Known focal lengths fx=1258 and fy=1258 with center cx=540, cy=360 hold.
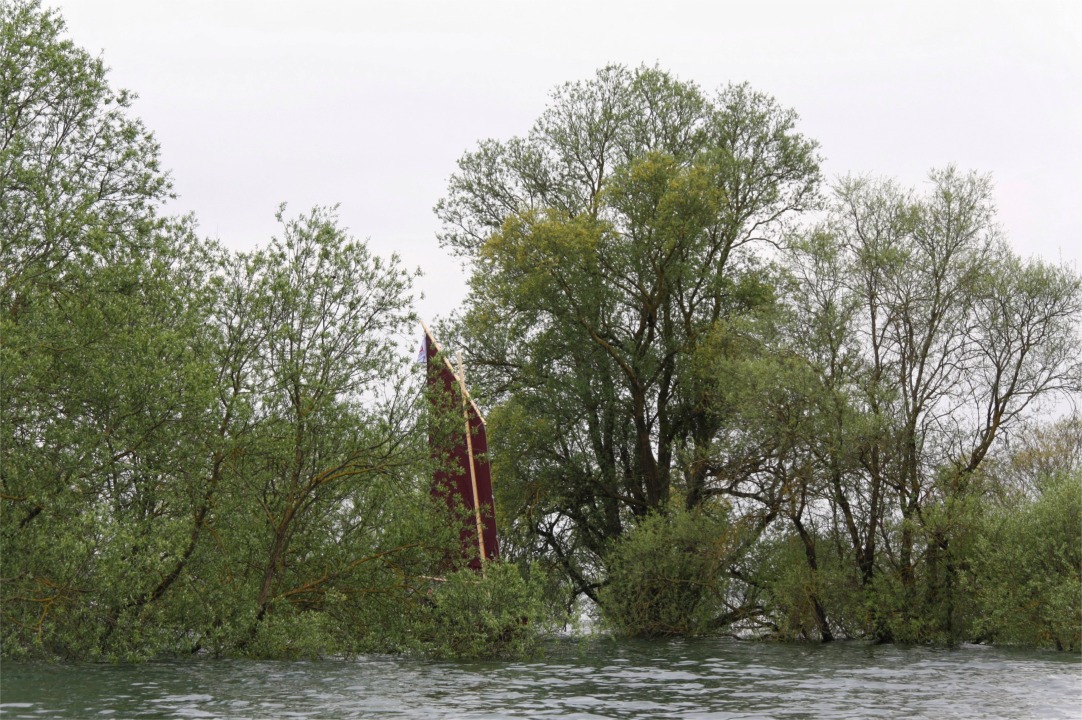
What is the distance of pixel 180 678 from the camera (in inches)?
739

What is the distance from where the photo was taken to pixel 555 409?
35375 mm

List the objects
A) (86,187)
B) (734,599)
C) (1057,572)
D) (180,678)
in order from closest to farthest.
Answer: (180,678) → (86,187) → (1057,572) → (734,599)

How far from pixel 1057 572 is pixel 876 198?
10917 mm

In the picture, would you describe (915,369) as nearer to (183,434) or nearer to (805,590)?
(805,590)

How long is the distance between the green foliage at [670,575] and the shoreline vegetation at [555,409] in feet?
0.30

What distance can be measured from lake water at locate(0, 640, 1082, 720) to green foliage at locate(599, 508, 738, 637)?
261 inches

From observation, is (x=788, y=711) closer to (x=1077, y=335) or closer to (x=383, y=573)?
(x=383, y=573)

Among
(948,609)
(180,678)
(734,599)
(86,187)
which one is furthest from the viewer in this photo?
(734,599)

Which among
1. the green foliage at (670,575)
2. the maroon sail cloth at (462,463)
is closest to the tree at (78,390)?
the maroon sail cloth at (462,463)

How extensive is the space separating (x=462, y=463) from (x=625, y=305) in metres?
10.5

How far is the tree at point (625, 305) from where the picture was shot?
113 ft

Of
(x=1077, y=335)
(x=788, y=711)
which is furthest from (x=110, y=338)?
(x=1077, y=335)

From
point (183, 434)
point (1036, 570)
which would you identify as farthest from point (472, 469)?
point (1036, 570)

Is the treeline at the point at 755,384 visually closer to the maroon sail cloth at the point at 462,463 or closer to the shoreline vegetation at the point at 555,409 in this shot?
the shoreline vegetation at the point at 555,409
